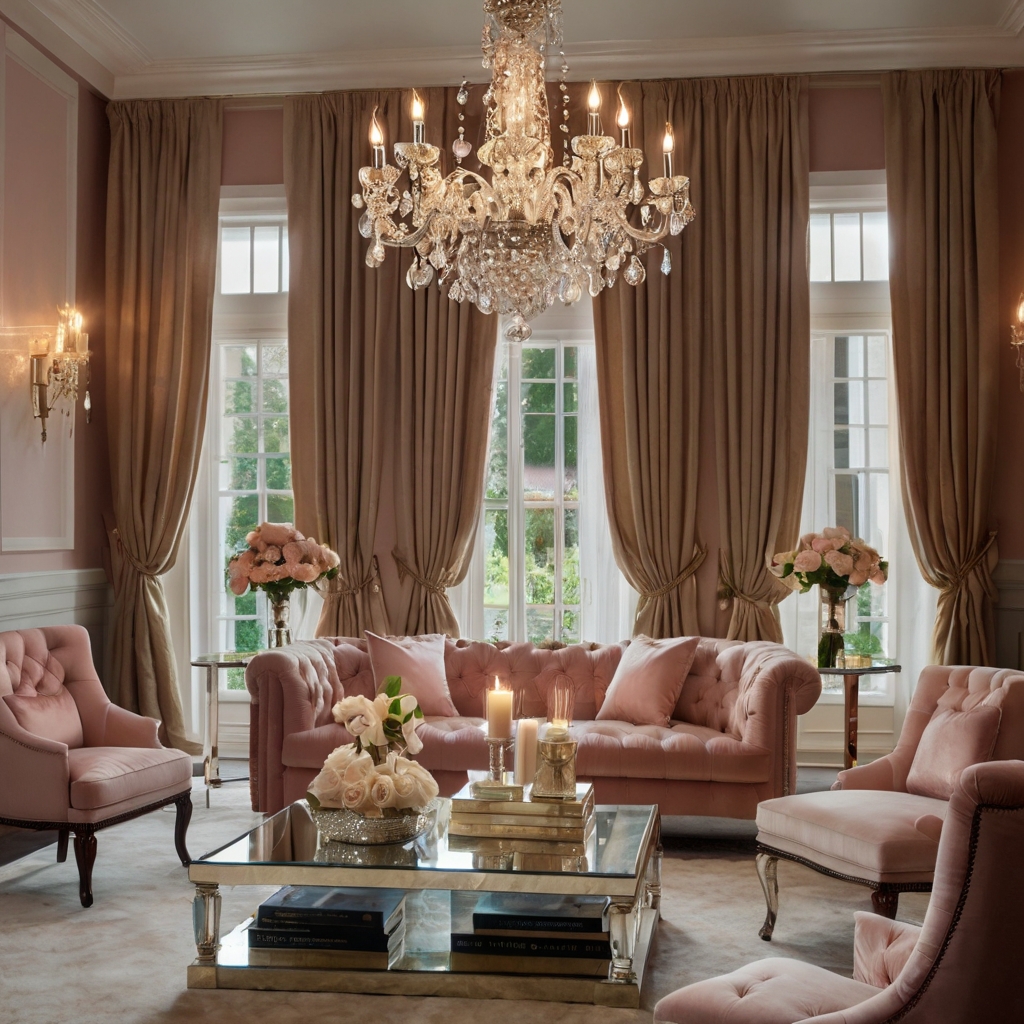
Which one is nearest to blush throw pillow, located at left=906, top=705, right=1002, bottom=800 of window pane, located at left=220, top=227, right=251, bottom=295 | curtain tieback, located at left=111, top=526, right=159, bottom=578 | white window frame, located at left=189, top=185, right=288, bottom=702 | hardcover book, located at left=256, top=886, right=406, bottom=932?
hardcover book, located at left=256, top=886, right=406, bottom=932

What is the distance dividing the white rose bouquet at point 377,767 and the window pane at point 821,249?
12.6 ft

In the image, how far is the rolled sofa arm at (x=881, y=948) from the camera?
226 cm

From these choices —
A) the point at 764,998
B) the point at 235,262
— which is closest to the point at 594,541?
the point at 235,262

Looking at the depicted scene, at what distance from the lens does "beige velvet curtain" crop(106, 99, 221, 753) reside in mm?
6074

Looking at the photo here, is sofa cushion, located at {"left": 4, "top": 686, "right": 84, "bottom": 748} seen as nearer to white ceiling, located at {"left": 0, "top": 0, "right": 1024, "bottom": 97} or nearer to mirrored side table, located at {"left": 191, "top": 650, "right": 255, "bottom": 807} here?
mirrored side table, located at {"left": 191, "top": 650, "right": 255, "bottom": 807}

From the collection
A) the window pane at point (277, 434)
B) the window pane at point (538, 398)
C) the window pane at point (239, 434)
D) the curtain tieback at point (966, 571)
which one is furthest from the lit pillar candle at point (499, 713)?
the window pane at point (239, 434)

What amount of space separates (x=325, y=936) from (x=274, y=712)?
1.69 m

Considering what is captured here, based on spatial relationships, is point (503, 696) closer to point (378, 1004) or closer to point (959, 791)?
point (378, 1004)

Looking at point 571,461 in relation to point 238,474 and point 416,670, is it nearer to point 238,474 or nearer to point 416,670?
point 416,670

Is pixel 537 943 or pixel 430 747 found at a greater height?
pixel 430 747

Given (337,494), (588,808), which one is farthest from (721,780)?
(337,494)

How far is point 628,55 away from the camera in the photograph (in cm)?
582

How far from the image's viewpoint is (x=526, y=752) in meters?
3.54

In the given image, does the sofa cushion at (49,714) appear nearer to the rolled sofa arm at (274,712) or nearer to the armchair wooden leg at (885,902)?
the rolled sofa arm at (274,712)
